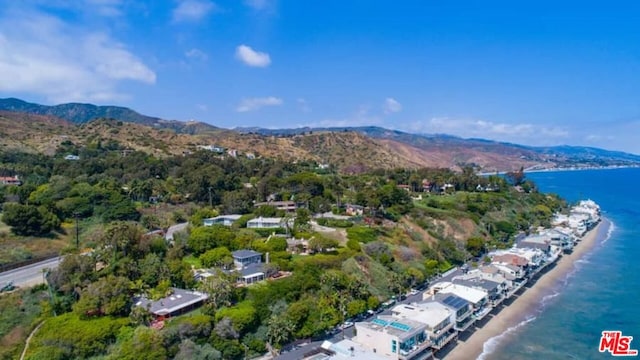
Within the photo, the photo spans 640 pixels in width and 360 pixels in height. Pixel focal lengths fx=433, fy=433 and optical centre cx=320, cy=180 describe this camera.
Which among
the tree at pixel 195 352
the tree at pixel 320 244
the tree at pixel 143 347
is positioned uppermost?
the tree at pixel 320 244

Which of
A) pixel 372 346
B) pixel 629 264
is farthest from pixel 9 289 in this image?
pixel 629 264

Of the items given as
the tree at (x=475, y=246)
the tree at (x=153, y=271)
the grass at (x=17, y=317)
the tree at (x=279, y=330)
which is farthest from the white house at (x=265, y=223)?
the tree at (x=475, y=246)

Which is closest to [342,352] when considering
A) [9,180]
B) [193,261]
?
[193,261]

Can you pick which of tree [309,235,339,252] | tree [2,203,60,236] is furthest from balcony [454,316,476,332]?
tree [2,203,60,236]

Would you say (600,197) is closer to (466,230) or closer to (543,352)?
(466,230)

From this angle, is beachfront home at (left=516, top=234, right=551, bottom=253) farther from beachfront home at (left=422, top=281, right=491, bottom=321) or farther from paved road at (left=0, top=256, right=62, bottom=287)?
paved road at (left=0, top=256, right=62, bottom=287)

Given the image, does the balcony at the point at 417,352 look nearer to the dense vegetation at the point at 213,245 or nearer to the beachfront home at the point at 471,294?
the dense vegetation at the point at 213,245
